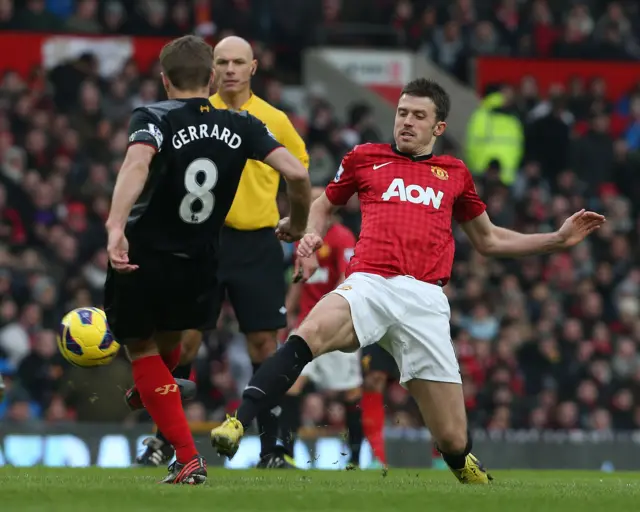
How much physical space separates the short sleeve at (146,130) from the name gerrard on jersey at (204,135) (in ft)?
0.31

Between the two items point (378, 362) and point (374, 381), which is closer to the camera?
point (378, 362)

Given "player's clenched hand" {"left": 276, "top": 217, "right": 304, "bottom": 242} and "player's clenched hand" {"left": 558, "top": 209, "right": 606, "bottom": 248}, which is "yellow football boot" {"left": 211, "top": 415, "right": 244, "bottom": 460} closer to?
"player's clenched hand" {"left": 276, "top": 217, "right": 304, "bottom": 242}

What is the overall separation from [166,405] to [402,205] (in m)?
1.68

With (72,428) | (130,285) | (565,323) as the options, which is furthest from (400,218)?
(565,323)

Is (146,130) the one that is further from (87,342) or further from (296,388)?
(296,388)

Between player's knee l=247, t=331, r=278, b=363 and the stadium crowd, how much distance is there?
3.33 metres

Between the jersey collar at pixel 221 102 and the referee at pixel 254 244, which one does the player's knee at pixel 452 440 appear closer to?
the referee at pixel 254 244

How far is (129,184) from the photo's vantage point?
6.96 metres

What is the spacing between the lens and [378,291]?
7.81m

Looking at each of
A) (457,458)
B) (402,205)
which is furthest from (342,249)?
(457,458)

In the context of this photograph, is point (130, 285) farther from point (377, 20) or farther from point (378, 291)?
point (377, 20)

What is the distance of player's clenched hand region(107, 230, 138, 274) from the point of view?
6793 mm

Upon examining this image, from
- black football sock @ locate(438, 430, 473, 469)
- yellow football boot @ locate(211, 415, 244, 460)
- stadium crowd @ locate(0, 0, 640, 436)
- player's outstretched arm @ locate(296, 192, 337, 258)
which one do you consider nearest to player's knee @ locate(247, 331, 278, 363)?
player's outstretched arm @ locate(296, 192, 337, 258)

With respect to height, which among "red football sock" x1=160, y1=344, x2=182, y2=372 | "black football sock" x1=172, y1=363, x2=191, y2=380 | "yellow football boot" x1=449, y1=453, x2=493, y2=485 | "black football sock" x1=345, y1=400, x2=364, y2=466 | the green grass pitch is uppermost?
"red football sock" x1=160, y1=344, x2=182, y2=372
